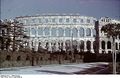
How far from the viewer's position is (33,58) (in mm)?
8039

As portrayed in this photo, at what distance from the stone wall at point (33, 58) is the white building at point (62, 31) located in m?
0.17

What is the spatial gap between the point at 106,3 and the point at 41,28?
824 mm

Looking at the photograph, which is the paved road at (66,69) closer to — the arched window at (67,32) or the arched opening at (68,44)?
the arched opening at (68,44)

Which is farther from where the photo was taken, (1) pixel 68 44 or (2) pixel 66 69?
(1) pixel 68 44

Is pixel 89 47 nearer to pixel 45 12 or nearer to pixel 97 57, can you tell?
pixel 97 57

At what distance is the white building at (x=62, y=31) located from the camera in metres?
7.48

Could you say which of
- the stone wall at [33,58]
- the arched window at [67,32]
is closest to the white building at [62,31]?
the arched window at [67,32]

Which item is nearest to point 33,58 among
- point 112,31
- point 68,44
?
point 68,44

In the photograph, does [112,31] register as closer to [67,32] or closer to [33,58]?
[67,32]

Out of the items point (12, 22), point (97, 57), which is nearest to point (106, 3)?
point (97, 57)

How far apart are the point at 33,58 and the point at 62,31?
73cm

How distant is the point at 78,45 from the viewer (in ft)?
24.9

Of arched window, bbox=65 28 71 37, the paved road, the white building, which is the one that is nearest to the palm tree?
the white building

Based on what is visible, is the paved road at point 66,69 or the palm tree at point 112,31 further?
the palm tree at point 112,31
